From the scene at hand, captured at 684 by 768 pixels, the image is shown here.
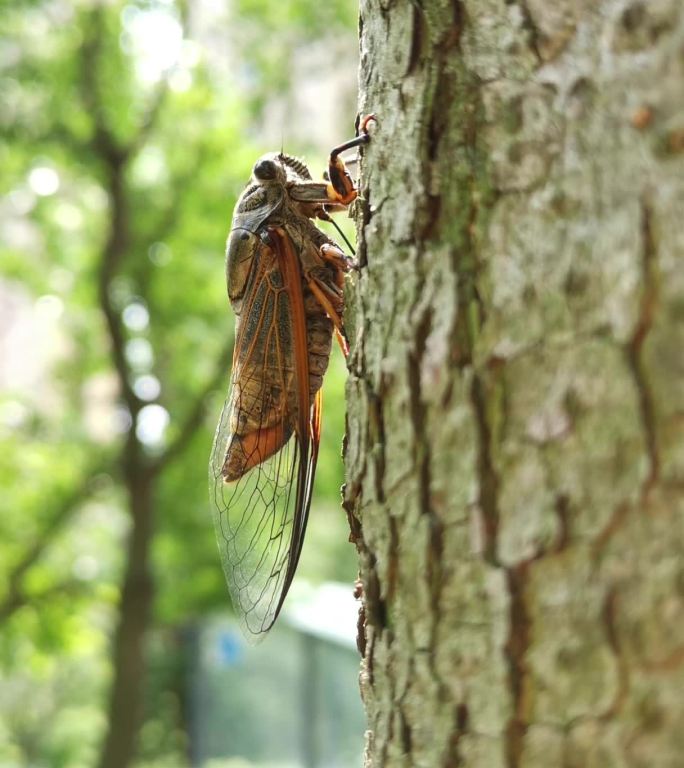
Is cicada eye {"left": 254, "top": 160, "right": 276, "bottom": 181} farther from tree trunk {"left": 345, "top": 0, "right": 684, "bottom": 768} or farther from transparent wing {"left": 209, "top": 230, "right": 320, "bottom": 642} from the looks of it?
tree trunk {"left": 345, "top": 0, "right": 684, "bottom": 768}

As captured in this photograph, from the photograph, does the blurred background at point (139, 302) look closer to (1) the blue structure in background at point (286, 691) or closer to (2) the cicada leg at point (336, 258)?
(1) the blue structure in background at point (286, 691)

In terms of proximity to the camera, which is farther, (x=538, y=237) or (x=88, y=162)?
(x=88, y=162)

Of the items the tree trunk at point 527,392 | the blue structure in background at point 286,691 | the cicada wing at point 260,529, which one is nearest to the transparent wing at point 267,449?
the cicada wing at point 260,529

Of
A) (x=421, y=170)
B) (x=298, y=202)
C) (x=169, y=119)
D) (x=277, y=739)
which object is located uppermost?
(x=169, y=119)

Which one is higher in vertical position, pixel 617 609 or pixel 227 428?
pixel 227 428

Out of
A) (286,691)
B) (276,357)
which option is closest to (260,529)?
(276,357)

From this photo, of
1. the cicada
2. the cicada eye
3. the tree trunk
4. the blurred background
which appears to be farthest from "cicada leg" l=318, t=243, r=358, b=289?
the blurred background

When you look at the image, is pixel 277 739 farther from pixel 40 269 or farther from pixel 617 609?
pixel 617 609

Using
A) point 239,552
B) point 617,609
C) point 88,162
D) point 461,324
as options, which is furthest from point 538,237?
point 88,162
